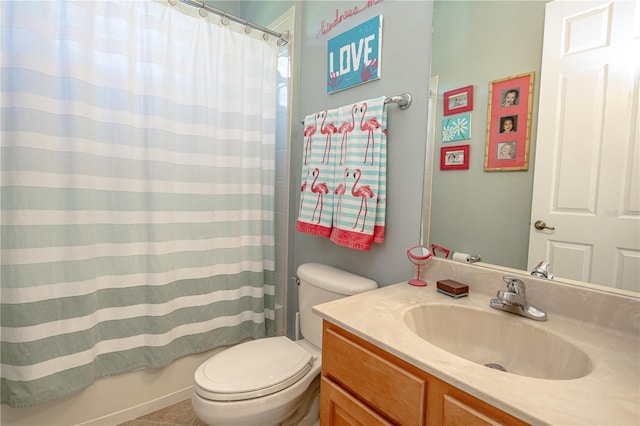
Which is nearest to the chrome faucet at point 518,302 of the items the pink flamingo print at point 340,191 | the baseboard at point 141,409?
the pink flamingo print at point 340,191

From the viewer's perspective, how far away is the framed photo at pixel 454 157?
111cm

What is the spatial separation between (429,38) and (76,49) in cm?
139

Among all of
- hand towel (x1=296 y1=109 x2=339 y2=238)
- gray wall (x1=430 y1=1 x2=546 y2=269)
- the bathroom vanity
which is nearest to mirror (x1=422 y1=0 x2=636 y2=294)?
gray wall (x1=430 y1=1 x2=546 y2=269)

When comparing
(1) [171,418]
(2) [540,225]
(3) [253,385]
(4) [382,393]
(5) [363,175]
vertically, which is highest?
(5) [363,175]

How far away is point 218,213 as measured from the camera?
166 cm

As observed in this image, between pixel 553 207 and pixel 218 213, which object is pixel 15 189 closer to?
pixel 218 213

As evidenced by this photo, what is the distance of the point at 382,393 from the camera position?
75 centimetres

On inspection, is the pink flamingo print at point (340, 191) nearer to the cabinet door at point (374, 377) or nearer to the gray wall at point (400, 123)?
the gray wall at point (400, 123)

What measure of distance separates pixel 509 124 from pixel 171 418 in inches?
77.7

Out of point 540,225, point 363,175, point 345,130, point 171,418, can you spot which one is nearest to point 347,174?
point 363,175

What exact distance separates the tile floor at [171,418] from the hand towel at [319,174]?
1.11 metres

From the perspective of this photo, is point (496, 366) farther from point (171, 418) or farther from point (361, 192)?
point (171, 418)

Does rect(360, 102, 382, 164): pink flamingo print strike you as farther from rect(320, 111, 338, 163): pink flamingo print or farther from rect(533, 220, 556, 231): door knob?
rect(533, 220, 556, 231): door knob

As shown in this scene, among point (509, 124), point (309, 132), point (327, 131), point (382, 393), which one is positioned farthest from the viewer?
point (309, 132)
